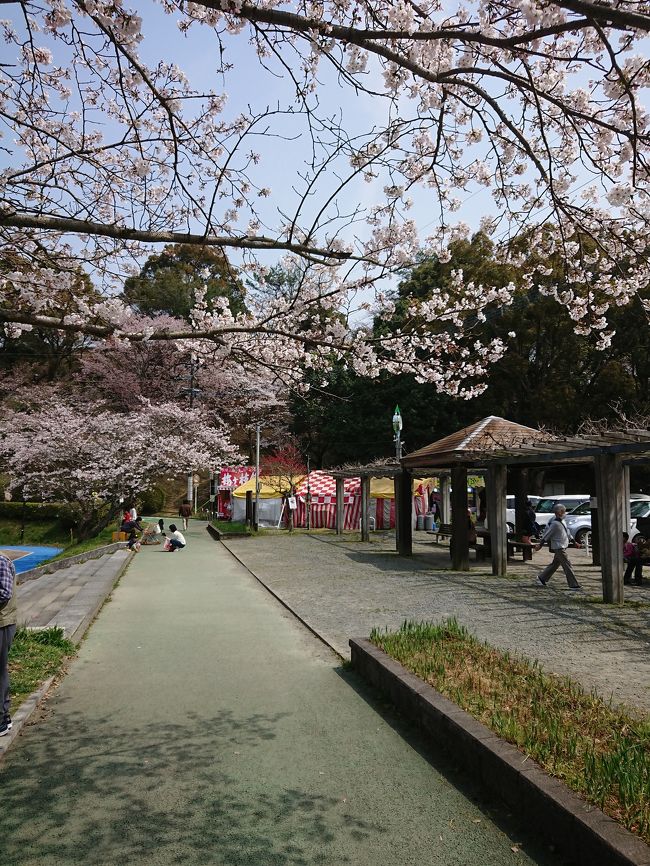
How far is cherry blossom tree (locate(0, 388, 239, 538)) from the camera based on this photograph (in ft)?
84.6

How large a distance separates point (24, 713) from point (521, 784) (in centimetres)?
399

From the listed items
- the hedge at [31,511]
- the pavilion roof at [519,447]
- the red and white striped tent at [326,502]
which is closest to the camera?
the pavilion roof at [519,447]

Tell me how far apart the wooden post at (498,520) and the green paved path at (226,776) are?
28.2ft

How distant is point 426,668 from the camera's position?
588 cm

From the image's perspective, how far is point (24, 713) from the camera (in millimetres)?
5445

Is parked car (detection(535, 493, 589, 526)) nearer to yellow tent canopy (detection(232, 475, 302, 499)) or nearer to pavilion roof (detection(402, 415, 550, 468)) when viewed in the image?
pavilion roof (detection(402, 415, 550, 468))

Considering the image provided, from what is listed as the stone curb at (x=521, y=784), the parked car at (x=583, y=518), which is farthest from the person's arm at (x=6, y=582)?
the parked car at (x=583, y=518)

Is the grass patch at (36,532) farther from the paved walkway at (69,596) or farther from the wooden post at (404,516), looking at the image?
the wooden post at (404,516)

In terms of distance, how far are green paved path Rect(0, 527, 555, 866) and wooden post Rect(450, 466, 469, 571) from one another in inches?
372

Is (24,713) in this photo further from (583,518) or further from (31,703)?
(583,518)

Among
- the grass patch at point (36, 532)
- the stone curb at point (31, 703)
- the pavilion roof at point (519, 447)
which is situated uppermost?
the pavilion roof at point (519, 447)

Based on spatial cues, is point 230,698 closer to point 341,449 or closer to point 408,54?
point 408,54

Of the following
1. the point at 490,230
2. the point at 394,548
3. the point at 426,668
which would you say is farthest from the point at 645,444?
the point at 394,548

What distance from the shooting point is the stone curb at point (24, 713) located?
4.78 m
